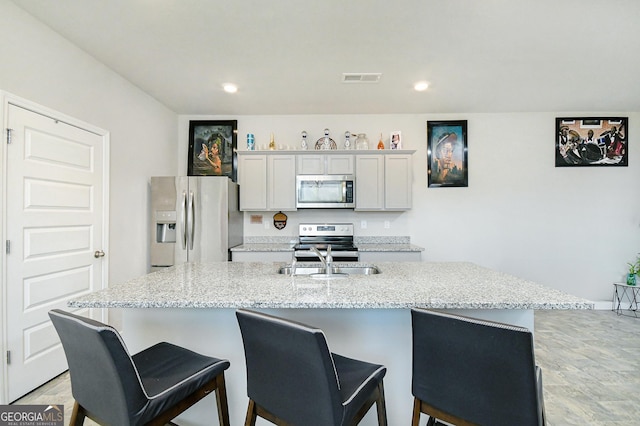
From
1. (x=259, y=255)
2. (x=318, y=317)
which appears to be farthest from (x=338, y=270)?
(x=259, y=255)

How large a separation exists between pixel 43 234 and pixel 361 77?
302 centimetres

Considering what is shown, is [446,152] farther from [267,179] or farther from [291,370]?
[291,370]

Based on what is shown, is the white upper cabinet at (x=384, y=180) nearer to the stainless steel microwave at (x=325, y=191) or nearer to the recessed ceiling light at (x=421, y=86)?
the stainless steel microwave at (x=325, y=191)

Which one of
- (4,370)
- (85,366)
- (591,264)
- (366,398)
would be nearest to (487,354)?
(366,398)

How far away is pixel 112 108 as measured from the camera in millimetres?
2975

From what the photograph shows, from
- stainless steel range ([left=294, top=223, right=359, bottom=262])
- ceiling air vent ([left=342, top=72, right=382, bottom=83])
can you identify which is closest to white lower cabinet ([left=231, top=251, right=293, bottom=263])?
stainless steel range ([left=294, top=223, right=359, bottom=262])

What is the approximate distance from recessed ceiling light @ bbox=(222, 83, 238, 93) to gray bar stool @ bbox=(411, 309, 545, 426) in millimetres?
3044

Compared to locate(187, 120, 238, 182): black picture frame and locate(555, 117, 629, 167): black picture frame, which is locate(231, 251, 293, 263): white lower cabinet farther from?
locate(555, 117, 629, 167): black picture frame

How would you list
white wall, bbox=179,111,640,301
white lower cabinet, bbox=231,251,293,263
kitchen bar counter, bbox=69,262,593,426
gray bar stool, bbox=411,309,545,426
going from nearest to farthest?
gray bar stool, bbox=411,309,545,426 → kitchen bar counter, bbox=69,262,593,426 → white lower cabinet, bbox=231,251,293,263 → white wall, bbox=179,111,640,301

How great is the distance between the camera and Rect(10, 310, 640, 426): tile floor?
6.36ft

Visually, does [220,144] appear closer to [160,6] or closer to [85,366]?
[160,6]

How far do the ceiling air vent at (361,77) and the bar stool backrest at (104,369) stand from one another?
2.83 metres

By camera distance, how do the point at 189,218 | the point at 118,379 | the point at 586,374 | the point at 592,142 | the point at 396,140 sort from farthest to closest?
1. the point at 592,142
2. the point at 396,140
3. the point at 189,218
4. the point at 586,374
5. the point at 118,379

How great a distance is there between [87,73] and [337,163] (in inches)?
105
